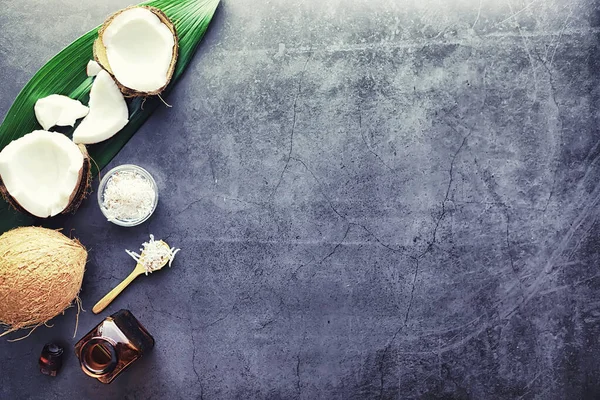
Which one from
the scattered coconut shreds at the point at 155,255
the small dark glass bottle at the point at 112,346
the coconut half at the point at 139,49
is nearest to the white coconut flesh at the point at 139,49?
the coconut half at the point at 139,49

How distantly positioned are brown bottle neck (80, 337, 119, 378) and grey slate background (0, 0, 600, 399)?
0.22 meters

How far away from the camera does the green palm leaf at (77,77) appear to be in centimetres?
222

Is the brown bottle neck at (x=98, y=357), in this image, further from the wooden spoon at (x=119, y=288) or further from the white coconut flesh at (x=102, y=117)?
the white coconut flesh at (x=102, y=117)

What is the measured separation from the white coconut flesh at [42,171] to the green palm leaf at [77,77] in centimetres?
13

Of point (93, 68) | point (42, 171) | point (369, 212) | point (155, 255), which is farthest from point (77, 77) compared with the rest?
point (369, 212)

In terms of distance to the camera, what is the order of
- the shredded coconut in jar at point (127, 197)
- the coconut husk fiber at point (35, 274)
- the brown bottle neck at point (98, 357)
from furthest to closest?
the shredded coconut in jar at point (127, 197)
the brown bottle neck at point (98, 357)
the coconut husk fiber at point (35, 274)

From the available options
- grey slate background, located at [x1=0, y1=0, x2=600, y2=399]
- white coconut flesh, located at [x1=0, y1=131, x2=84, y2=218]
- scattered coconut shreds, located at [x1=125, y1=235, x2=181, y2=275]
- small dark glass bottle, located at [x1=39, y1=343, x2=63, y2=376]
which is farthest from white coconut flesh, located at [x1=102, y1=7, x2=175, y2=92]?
small dark glass bottle, located at [x1=39, y1=343, x2=63, y2=376]

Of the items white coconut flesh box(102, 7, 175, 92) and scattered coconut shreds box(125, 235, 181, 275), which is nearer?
white coconut flesh box(102, 7, 175, 92)

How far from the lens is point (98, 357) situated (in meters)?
2.10

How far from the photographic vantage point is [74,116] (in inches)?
86.7

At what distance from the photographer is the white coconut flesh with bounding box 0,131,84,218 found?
2098 millimetres

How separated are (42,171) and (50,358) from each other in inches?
29.4

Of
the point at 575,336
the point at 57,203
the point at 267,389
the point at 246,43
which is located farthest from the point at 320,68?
the point at 575,336

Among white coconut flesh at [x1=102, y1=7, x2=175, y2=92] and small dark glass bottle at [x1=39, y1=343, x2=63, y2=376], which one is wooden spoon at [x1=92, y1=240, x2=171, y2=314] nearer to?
small dark glass bottle at [x1=39, y1=343, x2=63, y2=376]
